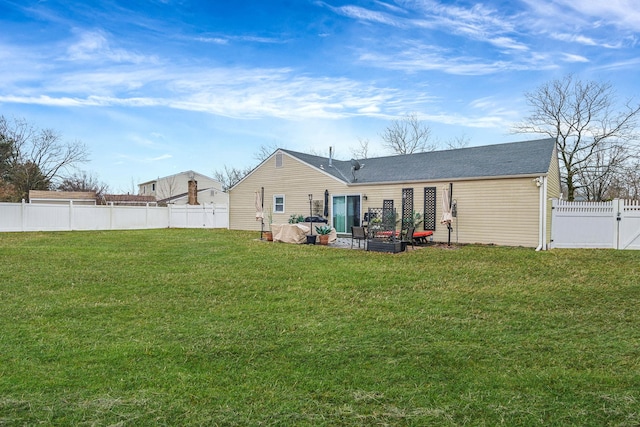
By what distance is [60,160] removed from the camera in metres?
33.8

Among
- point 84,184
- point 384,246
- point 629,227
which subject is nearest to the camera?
point 384,246

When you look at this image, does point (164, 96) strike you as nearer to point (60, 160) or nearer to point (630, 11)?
point (630, 11)

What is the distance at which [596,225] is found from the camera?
12.4 m

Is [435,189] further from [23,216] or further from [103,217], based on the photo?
[23,216]

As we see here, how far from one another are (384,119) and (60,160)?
2829 cm

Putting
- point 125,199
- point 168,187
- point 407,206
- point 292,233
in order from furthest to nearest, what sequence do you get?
point 168,187
point 125,199
point 407,206
point 292,233

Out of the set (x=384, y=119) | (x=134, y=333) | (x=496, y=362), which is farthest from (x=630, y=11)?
(x=384, y=119)

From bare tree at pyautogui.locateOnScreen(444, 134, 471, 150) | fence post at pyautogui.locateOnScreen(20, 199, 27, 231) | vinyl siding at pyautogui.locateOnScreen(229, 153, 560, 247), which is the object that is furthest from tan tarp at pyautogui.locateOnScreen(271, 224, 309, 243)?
bare tree at pyautogui.locateOnScreen(444, 134, 471, 150)

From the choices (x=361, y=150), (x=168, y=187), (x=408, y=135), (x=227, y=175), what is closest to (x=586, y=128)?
(x=408, y=135)

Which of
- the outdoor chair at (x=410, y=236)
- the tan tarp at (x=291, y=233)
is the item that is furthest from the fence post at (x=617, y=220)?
the tan tarp at (x=291, y=233)

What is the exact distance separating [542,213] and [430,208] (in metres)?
3.73

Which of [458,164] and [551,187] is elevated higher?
[458,164]

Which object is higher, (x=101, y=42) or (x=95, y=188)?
(x=101, y=42)

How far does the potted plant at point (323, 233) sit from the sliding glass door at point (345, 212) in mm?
2959
